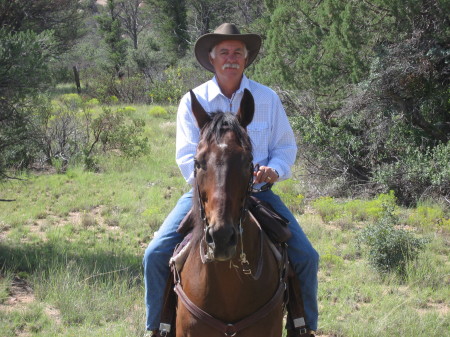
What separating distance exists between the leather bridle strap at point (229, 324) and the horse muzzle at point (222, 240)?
2.51ft

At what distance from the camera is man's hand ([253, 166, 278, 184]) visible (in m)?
3.45

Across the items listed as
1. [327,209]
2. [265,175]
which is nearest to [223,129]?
[265,175]

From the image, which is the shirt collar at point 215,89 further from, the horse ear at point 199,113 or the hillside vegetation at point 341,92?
the hillside vegetation at point 341,92

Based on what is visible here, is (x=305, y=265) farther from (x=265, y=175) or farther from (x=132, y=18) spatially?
(x=132, y=18)

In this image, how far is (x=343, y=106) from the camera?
11891mm

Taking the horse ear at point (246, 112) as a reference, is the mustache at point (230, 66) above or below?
above

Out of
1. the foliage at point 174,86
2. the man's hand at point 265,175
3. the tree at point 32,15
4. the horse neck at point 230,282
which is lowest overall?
the horse neck at point 230,282

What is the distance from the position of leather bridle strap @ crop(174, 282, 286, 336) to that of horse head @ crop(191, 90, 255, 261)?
65 centimetres

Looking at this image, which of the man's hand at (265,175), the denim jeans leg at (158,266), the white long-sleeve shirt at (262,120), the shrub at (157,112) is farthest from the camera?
the shrub at (157,112)

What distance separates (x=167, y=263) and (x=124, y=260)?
4.13 metres

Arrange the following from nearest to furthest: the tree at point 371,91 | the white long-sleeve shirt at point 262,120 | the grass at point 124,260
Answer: the white long-sleeve shirt at point 262,120
the grass at point 124,260
the tree at point 371,91

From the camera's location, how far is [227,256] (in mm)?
2600

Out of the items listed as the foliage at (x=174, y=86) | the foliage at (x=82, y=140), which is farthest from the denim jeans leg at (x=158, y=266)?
the foliage at (x=174, y=86)

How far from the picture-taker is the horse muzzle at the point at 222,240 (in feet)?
8.39
